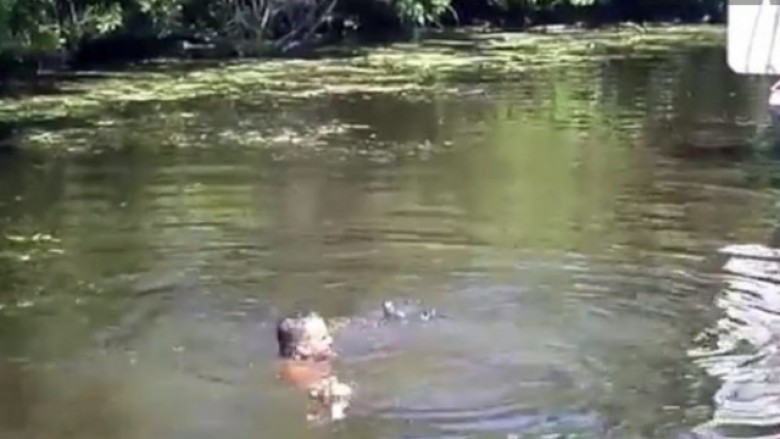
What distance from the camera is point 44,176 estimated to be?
1625cm

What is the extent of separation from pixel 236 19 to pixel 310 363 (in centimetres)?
2466

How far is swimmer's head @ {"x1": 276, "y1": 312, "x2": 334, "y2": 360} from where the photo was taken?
864 centimetres

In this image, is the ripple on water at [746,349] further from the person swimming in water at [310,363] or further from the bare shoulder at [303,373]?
the bare shoulder at [303,373]

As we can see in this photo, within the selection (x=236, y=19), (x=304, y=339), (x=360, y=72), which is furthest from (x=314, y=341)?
(x=236, y=19)

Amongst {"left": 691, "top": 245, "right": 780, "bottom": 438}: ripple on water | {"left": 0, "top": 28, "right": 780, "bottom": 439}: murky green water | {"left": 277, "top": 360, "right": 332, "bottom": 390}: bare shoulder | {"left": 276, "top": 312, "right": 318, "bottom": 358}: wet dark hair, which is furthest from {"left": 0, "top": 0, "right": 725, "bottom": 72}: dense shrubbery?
{"left": 277, "top": 360, "right": 332, "bottom": 390}: bare shoulder

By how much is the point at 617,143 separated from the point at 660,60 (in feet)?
38.8

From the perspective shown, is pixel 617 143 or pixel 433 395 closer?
pixel 433 395

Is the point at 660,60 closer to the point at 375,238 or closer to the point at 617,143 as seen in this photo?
the point at 617,143

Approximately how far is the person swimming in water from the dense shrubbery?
51.9 ft

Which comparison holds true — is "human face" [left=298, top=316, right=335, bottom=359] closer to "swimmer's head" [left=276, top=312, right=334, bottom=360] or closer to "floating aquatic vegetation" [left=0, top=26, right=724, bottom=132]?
"swimmer's head" [left=276, top=312, right=334, bottom=360]

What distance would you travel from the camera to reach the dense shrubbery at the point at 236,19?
27.3m

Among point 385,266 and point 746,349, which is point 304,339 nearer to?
point 746,349

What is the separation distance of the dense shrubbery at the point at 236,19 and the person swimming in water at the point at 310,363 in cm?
1582

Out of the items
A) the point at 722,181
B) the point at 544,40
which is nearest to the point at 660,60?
the point at 544,40
